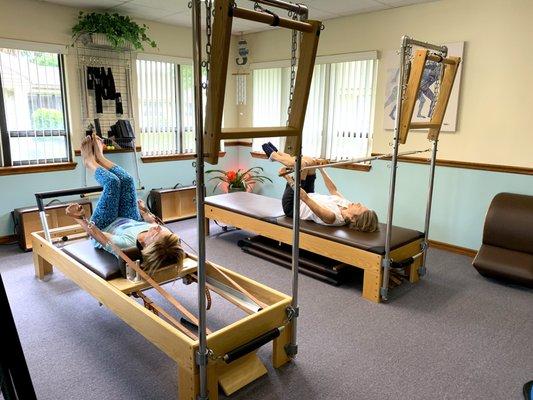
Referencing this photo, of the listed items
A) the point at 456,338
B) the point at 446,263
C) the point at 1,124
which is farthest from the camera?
the point at 1,124

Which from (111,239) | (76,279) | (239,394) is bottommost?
(239,394)

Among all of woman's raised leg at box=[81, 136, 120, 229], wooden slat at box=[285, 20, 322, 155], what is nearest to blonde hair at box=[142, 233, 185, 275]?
woman's raised leg at box=[81, 136, 120, 229]

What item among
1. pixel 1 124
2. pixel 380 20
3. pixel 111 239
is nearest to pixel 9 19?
pixel 1 124

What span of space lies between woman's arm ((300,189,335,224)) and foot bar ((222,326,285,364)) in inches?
53.4

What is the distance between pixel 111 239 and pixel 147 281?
1.42ft

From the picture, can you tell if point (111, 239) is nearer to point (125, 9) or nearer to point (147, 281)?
point (147, 281)

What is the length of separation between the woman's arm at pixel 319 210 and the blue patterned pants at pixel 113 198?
1.28 meters

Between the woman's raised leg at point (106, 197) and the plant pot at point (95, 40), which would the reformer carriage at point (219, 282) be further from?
the plant pot at point (95, 40)

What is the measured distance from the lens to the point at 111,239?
2498 mm

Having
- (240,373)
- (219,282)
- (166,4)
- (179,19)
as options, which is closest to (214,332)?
(240,373)

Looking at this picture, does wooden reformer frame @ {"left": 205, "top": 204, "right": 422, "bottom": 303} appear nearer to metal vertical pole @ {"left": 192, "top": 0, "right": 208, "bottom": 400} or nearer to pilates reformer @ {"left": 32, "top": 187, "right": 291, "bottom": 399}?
pilates reformer @ {"left": 32, "top": 187, "right": 291, "bottom": 399}

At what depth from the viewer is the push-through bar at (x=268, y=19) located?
1.42 meters

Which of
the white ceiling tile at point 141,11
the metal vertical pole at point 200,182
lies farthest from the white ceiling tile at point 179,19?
the metal vertical pole at point 200,182

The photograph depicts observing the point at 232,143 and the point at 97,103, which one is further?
the point at 232,143
